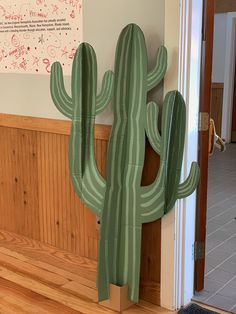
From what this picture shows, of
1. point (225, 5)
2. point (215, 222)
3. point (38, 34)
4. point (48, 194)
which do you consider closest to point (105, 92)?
point (38, 34)

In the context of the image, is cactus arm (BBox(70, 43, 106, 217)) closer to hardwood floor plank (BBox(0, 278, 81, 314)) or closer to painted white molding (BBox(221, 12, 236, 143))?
hardwood floor plank (BBox(0, 278, 81, 314))

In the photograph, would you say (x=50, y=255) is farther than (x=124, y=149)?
Yes

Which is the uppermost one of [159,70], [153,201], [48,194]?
[159,70]

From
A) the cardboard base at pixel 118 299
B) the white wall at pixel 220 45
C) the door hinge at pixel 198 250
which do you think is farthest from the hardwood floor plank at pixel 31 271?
the white wall at pixel 220 45

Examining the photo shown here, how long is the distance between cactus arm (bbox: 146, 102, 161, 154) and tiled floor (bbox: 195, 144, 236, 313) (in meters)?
0.90

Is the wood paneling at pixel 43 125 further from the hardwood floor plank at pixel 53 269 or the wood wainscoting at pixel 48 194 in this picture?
the hardwood floor plank at pixel 53 269

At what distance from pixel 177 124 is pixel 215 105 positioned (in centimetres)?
540

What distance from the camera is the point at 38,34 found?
8.84 ft

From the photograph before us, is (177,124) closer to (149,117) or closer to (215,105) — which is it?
(149,117)

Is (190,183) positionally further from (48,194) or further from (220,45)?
(220,45)

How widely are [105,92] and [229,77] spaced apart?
517cm

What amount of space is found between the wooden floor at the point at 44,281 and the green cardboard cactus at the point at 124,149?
0.56 ft

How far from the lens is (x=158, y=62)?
2111 millimetres

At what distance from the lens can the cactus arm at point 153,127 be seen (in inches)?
85.0
